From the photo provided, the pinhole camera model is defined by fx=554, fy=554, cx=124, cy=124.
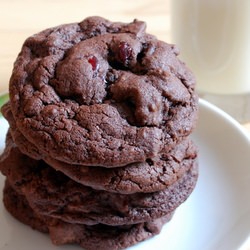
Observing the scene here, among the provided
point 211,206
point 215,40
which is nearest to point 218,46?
point 215,40

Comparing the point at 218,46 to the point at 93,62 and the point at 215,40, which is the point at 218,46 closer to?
the point at 215,40

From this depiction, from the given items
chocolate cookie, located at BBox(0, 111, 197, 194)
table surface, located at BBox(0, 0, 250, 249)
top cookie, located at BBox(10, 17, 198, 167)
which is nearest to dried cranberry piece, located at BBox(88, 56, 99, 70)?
top cookie, located at BBox(10, 17, 198, 167)

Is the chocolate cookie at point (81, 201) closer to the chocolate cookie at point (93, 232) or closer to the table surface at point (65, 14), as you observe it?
the chocolate cookie at point (93, 232)

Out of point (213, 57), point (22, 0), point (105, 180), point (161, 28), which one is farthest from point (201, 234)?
point (22, 0)

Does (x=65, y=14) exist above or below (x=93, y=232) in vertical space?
above

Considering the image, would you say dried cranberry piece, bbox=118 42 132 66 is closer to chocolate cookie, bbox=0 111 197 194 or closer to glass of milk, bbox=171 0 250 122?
chocolate cookie, bbox=0 111 197 194

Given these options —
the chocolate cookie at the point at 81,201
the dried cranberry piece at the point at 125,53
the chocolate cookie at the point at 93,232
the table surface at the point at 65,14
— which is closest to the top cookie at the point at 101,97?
the dried cranberry piece at the point at 125,53
